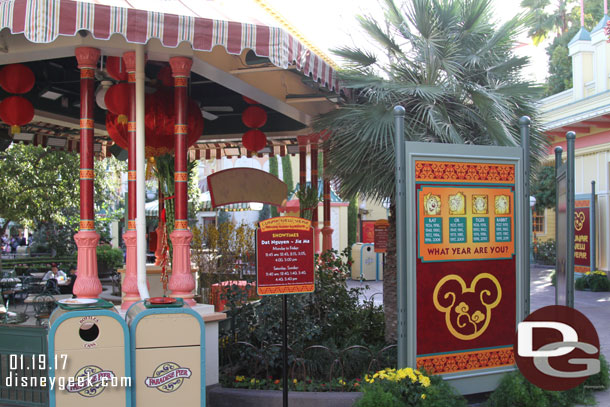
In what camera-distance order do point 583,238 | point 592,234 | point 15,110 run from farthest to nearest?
point 583,238, point 592,234, point 15,110

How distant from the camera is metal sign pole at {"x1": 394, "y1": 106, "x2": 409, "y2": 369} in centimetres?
539

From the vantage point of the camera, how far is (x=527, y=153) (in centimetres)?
614

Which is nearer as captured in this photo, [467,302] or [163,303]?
[163,303]

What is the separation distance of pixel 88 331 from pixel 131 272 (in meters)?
1.48

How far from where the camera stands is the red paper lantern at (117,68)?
6594mm

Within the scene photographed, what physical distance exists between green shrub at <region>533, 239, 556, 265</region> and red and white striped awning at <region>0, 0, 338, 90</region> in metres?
22.6

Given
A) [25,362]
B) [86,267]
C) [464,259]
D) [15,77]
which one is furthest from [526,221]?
[15,77]

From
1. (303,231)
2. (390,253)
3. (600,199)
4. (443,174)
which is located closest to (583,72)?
(600,199)

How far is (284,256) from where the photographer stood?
17.1 feet

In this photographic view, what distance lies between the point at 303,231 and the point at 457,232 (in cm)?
162

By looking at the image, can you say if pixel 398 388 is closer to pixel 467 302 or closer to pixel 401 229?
pixel 467 302

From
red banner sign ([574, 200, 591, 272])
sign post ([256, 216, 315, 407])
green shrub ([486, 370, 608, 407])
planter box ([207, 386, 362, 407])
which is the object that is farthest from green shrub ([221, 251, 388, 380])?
red banner sign ([574, 200, 591, 272])

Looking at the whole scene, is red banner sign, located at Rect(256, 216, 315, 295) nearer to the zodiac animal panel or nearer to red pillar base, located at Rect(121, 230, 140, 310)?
the zodiac animal panel

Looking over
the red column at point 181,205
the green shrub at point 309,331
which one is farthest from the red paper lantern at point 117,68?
the green shrub at point 309,331
